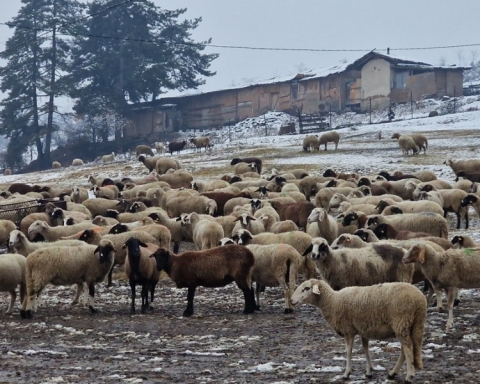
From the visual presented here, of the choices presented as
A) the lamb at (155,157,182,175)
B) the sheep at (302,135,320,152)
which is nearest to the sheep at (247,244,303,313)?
the lamb at (155,157,182,175)

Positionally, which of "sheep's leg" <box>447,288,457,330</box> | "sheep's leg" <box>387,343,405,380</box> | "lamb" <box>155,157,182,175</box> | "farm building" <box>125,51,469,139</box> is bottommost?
"sheep's leg" <box>387,343,405,380</box>

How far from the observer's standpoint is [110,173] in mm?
45188

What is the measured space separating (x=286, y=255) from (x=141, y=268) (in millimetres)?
2814

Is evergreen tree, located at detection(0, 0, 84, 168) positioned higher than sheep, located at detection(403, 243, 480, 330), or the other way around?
evergreen tree, located at detection(0, 0, 84, 168)

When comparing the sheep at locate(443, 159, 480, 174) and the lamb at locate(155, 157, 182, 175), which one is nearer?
the sheep at locate(443, 159, 480, 174)

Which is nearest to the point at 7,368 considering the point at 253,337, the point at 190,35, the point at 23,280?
the point at 253,337

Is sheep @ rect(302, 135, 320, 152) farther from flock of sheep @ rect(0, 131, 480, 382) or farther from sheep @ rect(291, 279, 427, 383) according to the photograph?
sheep @ rect(291, 279, 427, 383)

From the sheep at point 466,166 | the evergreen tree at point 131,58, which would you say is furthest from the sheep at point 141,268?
the evergreen tree at point 131,58

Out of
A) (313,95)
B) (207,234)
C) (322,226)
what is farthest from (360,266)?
(313,95)

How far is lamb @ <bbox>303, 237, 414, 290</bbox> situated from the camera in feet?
45.6

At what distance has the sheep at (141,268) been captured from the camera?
1519cm

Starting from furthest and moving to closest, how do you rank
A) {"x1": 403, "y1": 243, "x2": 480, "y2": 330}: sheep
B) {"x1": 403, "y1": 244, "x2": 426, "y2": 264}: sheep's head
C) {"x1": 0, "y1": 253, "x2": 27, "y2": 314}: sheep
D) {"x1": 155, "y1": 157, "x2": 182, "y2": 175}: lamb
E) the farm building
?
the farm building
{"x1": 155, "y1": 157, "x2": 182, "y2": 175}: lamb
{"x1": 0, "y1": 253, "x2": 27, "y2": 314}: sheep
{"x1": 403, "y1": 244, "x2": 426, "y2": 264}: sheep's head
{"x1": 403, "y1": 243, "x2": 480, "y2": 330}: sheep

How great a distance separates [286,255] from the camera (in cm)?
1462

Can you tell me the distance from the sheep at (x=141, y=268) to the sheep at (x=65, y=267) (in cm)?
43
